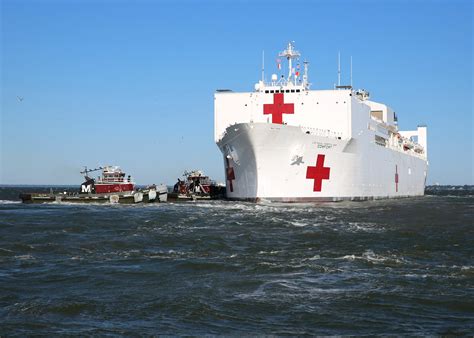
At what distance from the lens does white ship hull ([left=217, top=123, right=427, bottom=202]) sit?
29.4m

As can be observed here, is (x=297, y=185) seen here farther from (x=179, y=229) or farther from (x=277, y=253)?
(x=277, y=253)

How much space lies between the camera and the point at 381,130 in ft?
136

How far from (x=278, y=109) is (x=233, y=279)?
2368 centimetres

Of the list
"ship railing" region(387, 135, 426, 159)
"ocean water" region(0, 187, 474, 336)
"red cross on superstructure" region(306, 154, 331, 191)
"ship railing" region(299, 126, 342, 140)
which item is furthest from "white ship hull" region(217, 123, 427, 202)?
"ship railing" region(387, 135, 426, 159)

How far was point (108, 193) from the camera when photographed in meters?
34.4

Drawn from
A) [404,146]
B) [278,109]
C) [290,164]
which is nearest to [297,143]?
[290,164]

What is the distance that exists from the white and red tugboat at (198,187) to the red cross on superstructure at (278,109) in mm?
8338

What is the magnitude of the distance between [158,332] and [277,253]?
273 inches

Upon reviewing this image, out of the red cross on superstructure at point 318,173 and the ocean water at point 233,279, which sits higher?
the red cross on superstructure at point 318,173

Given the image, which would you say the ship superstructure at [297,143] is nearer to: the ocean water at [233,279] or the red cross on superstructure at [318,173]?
the red cross on superstructure at [318,173]

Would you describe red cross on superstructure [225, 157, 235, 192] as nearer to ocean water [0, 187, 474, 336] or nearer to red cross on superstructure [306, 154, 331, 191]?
red cross on superstructure [306, 154, 331, 191]

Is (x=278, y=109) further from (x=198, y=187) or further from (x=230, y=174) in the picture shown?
(x=198, y=187)

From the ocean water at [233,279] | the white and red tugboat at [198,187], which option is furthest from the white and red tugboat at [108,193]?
the ocean water at [233,279]

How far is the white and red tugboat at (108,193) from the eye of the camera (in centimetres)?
3372
